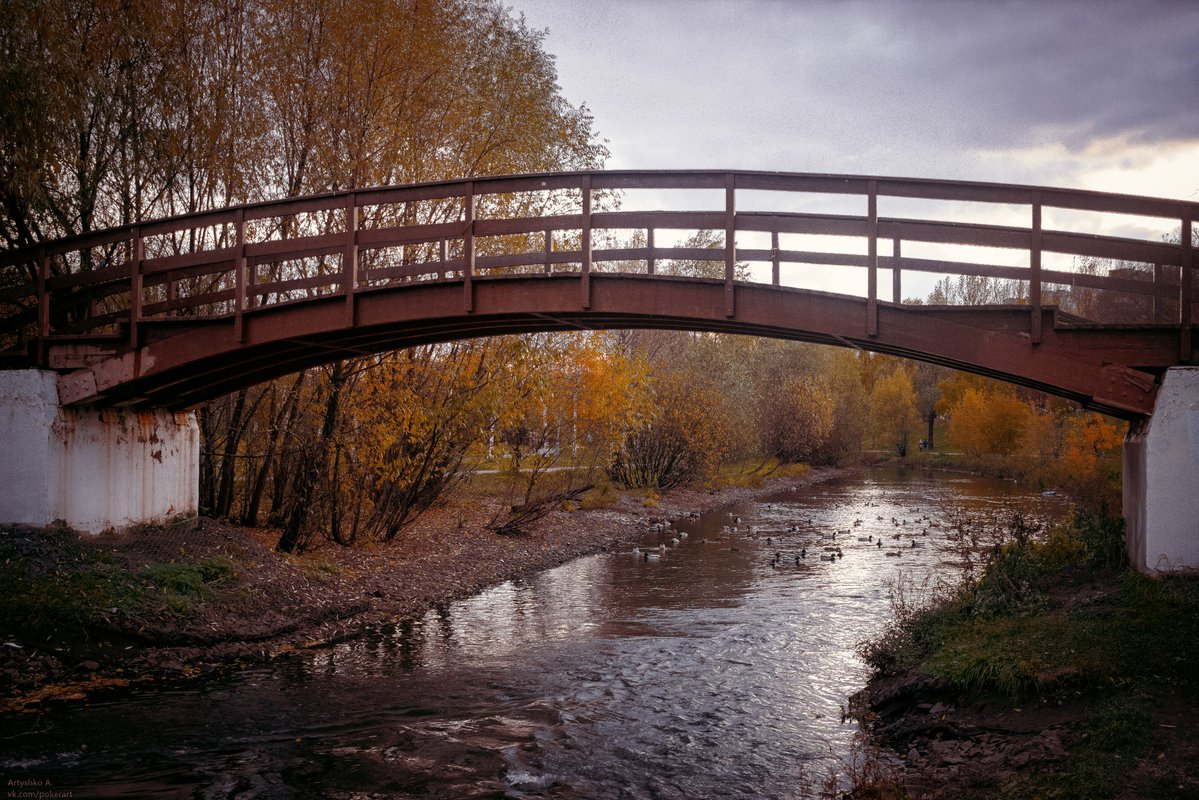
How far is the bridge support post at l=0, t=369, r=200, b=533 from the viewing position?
14258 mm

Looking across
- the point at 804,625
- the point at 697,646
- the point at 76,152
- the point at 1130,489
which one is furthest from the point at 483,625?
the point at 76,152

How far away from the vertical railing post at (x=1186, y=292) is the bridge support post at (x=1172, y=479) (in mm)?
263

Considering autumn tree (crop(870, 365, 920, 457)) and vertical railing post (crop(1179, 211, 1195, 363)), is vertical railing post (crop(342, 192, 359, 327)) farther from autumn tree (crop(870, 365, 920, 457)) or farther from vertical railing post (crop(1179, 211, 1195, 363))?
autumn tree (crop(870, 365, 920, 457))

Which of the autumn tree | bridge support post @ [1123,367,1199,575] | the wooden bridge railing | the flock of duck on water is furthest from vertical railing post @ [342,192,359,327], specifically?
the autumn tree

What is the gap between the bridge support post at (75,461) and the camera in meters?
14.3

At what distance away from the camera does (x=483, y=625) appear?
15.4 m

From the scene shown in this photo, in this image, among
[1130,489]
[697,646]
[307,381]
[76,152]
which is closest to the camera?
[1130,489]

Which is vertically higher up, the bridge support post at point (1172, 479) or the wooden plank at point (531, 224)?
the wooden plank at point (531, 224)

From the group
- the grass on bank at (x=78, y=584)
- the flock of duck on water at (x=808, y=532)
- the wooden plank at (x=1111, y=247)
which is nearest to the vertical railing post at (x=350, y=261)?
Answer: the grass on bank at (x=78, y=584)

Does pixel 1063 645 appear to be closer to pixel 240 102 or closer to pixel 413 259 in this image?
pixel 413 259

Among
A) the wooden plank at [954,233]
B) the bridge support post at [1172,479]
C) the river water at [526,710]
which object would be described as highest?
the wooden plank at [954,233]

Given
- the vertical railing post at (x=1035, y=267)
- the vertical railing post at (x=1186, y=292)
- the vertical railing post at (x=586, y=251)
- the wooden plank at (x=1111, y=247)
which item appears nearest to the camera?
the vertical railing post at (x=1186, y=292)

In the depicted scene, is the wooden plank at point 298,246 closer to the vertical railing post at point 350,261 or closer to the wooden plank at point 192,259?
the vertical railing post at point 350,261

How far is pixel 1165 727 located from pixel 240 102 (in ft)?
60.6
